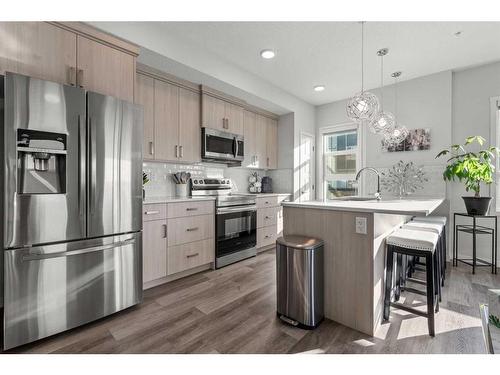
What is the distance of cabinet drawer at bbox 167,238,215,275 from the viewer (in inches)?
107

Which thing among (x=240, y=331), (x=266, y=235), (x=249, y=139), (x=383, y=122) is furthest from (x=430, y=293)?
(x=249, y=139)

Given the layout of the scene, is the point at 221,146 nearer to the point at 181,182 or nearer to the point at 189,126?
the point at 189,126

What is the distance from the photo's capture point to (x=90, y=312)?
187 centimetres

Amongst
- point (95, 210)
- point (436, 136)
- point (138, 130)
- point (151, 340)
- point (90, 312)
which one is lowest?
point (151, 340)

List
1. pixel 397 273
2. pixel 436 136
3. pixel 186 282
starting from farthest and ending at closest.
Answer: pixel 436 136, pixel 186 282, pixel 397 273

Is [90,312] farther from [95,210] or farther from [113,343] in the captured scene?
[95,210]

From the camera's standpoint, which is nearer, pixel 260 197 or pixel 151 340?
pixel 151 340

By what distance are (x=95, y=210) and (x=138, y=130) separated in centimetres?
76

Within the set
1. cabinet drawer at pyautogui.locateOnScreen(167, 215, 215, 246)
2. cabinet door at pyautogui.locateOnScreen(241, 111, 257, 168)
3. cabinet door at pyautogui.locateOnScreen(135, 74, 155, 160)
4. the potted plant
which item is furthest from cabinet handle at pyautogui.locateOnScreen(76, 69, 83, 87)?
the potted plant

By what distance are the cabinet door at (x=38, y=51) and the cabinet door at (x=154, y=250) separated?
4.72 ft

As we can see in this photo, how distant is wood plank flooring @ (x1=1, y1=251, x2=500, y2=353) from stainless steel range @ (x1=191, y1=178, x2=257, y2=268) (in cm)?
78

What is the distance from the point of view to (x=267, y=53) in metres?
3.00

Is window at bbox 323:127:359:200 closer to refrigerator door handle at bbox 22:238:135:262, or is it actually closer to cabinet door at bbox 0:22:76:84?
refrigerator door handle at bbox 22:238:135:262
